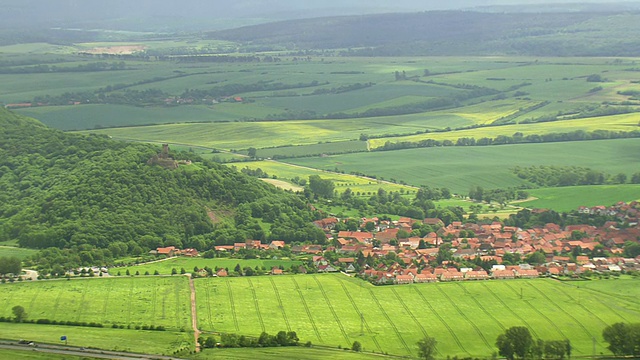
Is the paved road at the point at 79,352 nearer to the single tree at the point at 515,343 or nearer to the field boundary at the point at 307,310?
the field boundary at the point at 307,310

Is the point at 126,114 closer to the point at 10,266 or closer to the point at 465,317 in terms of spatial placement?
the point at 10,266

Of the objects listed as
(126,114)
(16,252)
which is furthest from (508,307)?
(126,114)

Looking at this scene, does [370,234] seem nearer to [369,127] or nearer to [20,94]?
[369,127]

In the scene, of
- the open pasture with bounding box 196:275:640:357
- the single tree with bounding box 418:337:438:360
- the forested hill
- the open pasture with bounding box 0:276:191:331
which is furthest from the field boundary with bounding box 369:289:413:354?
the forested hill

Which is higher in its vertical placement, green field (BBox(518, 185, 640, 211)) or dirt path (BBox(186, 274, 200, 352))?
dirt path (BBox(186, 274, 200, 352))

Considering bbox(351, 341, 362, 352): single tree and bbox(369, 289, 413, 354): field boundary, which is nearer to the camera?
bbox(351, 341, 362, 352): single tree

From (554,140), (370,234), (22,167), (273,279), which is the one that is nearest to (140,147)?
(22,167)

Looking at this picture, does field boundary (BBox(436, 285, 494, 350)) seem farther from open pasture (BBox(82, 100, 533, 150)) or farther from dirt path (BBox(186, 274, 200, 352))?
open pasture (BBox(82, 100, 533, 150))

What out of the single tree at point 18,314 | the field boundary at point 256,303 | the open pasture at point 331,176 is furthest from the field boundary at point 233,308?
the open pasture at point 331,176
